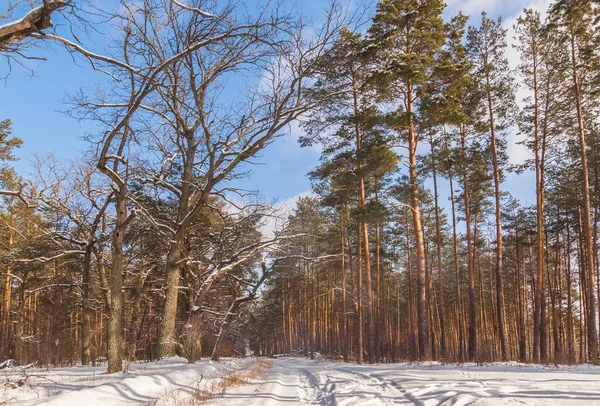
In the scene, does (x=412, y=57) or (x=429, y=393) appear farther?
(x=412, y=57)

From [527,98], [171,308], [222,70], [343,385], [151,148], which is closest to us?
[343,385]

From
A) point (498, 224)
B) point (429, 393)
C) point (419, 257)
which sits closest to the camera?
point (429, 393)

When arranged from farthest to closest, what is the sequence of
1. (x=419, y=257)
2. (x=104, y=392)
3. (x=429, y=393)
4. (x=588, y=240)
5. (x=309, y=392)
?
1. (x=419, y=257)
2. (x=588, y=240)
3. (x=309, y=392)
4. (x=429, y=393)
5. (x=104, y=392)

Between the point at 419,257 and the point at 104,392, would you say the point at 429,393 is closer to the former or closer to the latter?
the point at 104,392

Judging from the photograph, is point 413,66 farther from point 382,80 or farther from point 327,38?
point 327,38

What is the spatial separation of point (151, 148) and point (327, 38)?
7.60m

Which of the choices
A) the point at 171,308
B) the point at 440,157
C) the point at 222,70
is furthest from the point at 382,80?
the point at 171,308

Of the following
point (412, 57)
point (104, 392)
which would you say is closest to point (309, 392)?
point (104, 392)

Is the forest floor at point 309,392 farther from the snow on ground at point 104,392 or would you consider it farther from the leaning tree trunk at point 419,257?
the leaning tree trunk at point 419,257

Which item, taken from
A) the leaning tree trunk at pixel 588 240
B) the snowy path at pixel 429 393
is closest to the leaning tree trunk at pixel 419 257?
the leaning tree trunk at pixel 588 240

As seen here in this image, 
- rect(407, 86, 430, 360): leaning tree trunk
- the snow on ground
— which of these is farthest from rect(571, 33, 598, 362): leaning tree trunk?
the snow on ground

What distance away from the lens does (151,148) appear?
13289 mm

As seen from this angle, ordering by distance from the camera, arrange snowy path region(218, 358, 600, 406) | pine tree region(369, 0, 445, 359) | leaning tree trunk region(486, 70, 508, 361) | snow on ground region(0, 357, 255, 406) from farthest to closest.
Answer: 1. leaning tree trunk region(486, 70, 508, 361)
2. pine tree region(369, 0, 445, 359)
3. snowy path region(218, 358, 600, 406)
4. snow on ground region(0, 357, 255, 406)

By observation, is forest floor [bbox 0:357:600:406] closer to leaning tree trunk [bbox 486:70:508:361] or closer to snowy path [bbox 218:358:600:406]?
snowy path [bbox 218:358:600:406]
